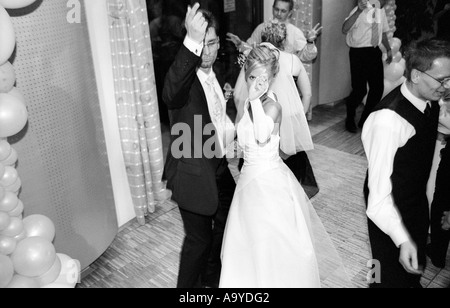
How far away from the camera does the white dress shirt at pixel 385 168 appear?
1.95 metres

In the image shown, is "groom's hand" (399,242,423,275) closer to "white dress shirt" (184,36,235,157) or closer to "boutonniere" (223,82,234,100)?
"white dress shirt" (184,36,235,157)

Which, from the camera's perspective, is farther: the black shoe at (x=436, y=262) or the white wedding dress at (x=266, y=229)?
the black shoe at (x=436, y=262)

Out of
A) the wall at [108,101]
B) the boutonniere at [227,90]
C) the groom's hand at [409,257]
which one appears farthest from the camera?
the wall at [108,101]

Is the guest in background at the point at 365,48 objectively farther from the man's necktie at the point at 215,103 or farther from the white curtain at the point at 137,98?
the man's necktie at the point at 215,103

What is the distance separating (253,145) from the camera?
245 cm

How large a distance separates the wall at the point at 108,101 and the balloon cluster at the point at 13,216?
837mm

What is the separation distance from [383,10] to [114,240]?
12.6ft

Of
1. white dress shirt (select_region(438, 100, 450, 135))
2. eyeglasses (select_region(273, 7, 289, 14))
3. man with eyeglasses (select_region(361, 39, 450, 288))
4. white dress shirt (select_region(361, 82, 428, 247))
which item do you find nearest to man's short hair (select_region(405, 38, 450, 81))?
man with eyeglasses (select_region(361, 39, 450, 288))

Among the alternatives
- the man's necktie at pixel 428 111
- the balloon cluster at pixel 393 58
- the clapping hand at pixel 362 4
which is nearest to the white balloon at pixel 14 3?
the man's necktie at pixel 428 111

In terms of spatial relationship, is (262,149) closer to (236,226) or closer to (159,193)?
(236,226)

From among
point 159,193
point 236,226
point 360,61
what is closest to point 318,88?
point 360,61

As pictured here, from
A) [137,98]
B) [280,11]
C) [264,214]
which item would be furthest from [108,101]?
[280,11]

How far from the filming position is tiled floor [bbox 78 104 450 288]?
10.0ft

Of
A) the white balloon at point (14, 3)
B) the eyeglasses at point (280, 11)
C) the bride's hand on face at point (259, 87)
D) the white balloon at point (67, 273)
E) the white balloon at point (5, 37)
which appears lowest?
the white balloon at point (67, 273)
